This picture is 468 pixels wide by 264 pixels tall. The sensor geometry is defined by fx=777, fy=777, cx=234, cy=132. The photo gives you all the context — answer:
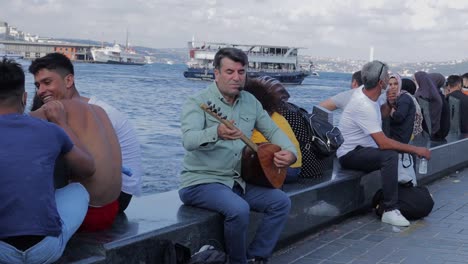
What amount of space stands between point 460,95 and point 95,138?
403 inches

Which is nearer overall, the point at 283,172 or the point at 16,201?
the point at 16,201

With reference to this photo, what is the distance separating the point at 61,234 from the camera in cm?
354

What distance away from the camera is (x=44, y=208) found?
11.1ft

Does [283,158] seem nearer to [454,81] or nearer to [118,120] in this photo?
[118,120]

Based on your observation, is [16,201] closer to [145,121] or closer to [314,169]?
[314,169]

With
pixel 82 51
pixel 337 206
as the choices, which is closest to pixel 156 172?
pixel 337 206

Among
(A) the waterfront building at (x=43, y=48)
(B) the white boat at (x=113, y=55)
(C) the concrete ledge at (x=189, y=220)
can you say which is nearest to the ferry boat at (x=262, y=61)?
(A) the waterfront building at (x=43, y=48)

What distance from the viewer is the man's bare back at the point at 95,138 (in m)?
3.87

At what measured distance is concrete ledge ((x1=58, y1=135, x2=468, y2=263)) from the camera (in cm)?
395

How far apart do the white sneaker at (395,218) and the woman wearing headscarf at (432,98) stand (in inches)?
188

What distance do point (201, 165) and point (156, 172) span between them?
11.3 meters

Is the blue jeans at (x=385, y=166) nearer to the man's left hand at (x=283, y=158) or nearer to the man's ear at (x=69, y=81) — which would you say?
the man's left hand at (x=283, y=158)

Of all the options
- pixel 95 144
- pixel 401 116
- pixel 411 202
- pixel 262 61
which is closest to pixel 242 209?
pixel 95 144

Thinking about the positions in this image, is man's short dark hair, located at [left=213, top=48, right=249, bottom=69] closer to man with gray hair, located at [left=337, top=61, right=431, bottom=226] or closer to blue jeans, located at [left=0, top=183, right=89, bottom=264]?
blue jeans, located at [left=0, top=183, right=89, bottom=264]
